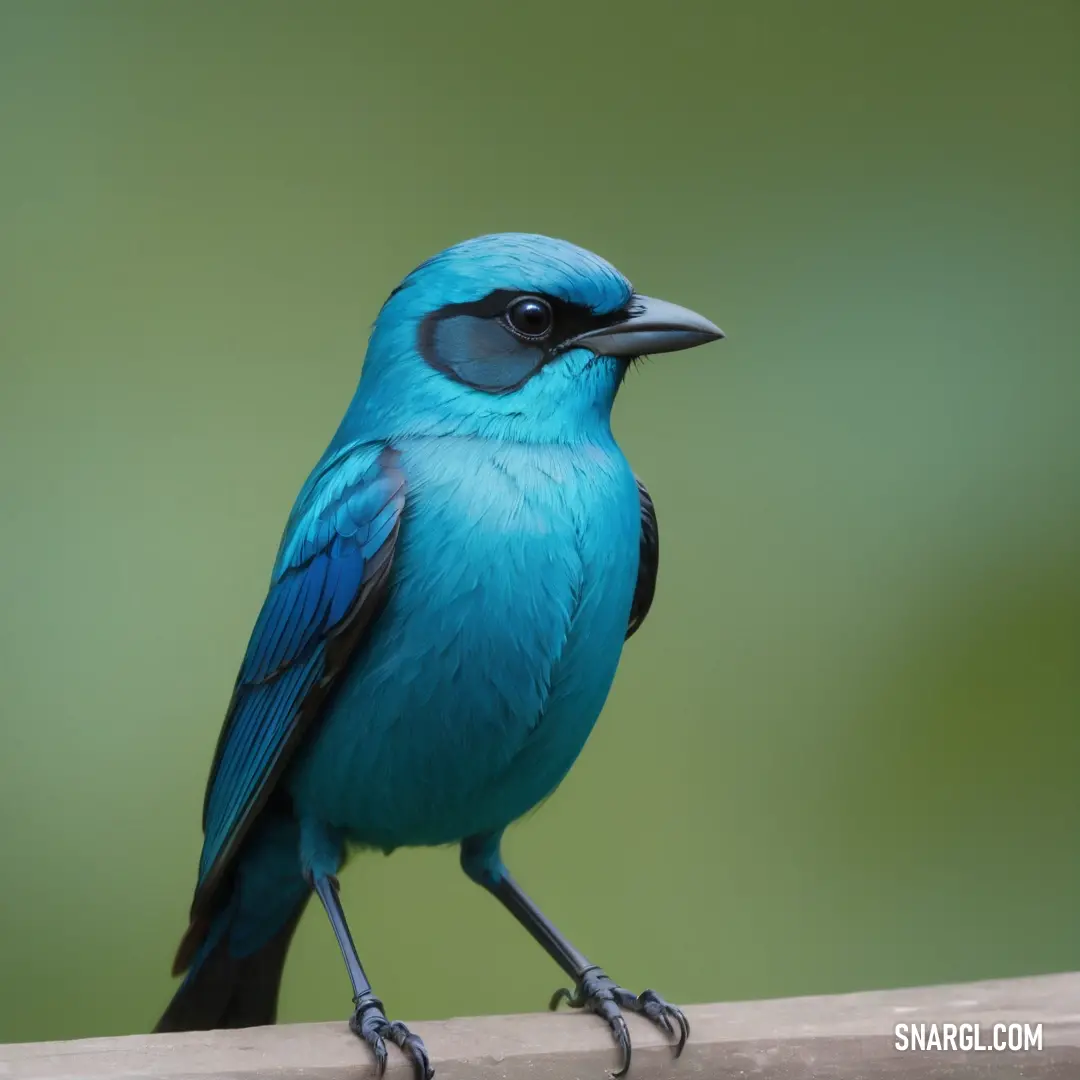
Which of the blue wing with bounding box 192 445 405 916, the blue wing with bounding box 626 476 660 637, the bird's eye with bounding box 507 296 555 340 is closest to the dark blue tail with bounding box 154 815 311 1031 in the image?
the blue wing with bounding box 192 445 405 916

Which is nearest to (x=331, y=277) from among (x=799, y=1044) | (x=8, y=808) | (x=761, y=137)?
(x=761, y=137)

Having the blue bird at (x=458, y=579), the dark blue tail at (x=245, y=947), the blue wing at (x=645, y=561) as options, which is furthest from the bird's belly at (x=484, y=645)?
the dark blue tail at (x=245, y=947)

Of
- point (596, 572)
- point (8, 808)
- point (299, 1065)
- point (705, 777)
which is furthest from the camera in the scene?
point (705, 777)

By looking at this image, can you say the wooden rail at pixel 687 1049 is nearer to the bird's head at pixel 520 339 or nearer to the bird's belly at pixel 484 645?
the bird's belly at pixel 484 645

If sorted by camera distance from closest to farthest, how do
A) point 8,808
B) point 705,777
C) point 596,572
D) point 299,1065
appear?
point 299,1065 < point 596,572 < point 8,808 < point 705,777

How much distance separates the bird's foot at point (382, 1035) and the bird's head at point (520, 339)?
72cm

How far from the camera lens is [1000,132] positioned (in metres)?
3.67

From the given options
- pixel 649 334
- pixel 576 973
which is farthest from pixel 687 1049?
pixel 649 334

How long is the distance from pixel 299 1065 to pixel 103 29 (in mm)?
2332

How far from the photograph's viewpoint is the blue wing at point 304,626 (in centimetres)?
206

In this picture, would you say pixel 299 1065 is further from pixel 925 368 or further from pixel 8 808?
pixel 925 368

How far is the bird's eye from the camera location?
2076 mm

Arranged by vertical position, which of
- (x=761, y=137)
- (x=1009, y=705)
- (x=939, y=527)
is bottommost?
(x=1009, y=705)

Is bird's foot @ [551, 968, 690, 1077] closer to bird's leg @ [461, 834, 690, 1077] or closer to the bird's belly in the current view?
bird's leg @ [461, 834, 690, 1077]
